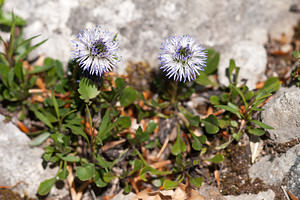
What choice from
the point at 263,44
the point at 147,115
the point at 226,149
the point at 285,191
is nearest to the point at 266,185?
the point at 285,191

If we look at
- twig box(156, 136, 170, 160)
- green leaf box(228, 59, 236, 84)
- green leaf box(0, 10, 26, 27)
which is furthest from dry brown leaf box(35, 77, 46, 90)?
green leaf box(228, 59, 236, 84)

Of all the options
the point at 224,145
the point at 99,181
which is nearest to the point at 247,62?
the point at 224,145

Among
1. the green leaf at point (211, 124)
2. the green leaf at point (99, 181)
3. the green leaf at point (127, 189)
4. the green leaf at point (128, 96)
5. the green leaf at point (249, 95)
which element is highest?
the green leaf at point (249, 95)

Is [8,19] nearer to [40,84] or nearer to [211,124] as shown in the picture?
[40,84]

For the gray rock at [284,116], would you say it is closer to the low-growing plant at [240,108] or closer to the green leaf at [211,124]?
the low-growing plant at [240,108]

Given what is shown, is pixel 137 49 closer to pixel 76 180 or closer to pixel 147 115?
pixel 147 115

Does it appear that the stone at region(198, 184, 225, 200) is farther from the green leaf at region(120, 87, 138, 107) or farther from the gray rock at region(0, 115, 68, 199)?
the gray rock at region(0, 115, 68, 199)

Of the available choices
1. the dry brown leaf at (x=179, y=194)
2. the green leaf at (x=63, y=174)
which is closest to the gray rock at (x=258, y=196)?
the dry brown leaf at (x=179, y=194)
